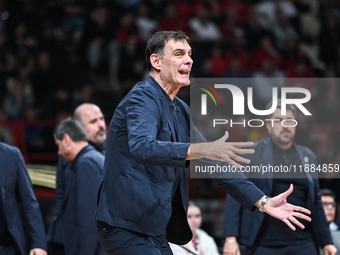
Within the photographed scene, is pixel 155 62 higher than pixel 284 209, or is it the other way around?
pixel 155 62

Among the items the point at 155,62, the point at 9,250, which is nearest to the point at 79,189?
the point at 9,250

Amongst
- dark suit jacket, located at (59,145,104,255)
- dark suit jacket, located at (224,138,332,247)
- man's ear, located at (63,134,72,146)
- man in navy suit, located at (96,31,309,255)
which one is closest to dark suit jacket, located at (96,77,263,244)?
man in navy suit, located at (96,31,309,255)

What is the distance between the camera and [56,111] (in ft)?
35.1

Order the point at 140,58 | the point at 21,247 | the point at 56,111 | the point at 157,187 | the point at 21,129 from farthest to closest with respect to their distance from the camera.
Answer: the point at 140,58 < the point at 56,111 < the point at 21,129 < the point at 21,247 < the point at 157,187

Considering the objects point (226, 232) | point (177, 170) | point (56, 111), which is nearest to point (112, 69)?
point (56, 111)

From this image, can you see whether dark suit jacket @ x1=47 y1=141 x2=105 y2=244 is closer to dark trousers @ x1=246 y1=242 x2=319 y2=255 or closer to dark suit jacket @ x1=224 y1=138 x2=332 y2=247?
dark suit jacket @ x1=224 y1=138 x2=332 y2=247

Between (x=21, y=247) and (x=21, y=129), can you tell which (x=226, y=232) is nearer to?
(x=21, y=247)

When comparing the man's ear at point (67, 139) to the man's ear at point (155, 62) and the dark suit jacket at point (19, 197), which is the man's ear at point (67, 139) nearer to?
the dark suit jacket at point (19, 197)

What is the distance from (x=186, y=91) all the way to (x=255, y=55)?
206cm

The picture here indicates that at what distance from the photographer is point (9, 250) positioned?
4.75m

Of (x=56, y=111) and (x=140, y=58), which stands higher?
(x=140, y=58)

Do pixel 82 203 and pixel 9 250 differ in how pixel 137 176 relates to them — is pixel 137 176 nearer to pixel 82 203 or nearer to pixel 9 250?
pixel 9 250

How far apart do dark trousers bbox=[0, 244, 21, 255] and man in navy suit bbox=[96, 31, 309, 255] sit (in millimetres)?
1427

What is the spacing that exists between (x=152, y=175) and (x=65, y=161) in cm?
Result: 252
